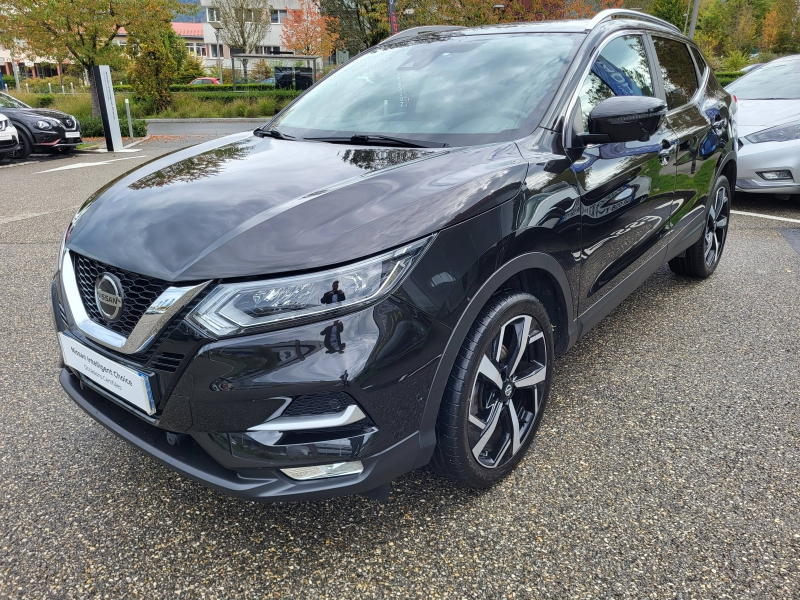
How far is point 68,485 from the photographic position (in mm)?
2258

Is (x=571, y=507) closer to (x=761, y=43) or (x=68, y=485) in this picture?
(x=68, y=485)

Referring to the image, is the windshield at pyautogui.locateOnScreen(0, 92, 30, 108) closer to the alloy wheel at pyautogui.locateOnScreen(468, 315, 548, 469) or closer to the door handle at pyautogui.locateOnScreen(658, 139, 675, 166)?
the door handle at pyautogui.locateOnScreen(658, 139, 675, 166)

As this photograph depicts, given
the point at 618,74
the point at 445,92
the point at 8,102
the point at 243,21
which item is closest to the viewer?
the point at 445,92

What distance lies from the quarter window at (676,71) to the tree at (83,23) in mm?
15058

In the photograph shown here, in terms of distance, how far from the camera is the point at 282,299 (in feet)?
5.23

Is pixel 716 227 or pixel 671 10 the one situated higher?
pixel 671 10

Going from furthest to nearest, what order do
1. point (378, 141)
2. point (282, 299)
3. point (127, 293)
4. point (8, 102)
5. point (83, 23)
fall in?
1. point (83, 23)
2. point (8, 102)
3. point (378, 141)
4. point (127, 293)
5. point (282, 299)

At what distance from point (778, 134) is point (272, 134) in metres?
5.93

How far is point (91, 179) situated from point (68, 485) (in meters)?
8.39

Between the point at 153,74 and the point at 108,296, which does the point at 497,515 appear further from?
the point at 153,74

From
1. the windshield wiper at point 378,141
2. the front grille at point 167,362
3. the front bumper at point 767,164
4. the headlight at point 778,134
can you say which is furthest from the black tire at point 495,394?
the headlight at point 778,134

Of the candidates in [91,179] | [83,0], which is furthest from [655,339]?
[83,0]

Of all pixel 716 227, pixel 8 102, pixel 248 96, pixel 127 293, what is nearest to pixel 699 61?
pixel 716 227

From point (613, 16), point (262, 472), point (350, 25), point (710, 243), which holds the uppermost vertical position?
point (350, 25)
